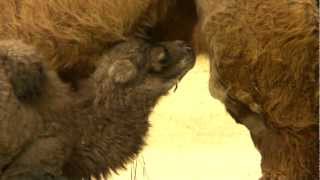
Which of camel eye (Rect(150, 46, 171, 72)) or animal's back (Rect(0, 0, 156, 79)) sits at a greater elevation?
animal's back (Rect(0, 0, 156, 79))

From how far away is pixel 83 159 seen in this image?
3896 millimetres

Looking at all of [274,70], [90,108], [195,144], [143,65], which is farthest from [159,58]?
[195,144]

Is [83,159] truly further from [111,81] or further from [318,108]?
[318,108]

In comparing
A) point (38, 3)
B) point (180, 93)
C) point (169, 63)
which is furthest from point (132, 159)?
point (180, 93)

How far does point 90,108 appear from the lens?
3.94 metres

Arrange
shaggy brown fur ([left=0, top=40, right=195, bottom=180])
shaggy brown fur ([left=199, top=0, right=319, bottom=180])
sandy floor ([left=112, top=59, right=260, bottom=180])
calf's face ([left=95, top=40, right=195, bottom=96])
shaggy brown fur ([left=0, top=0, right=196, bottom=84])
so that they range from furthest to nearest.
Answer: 1. sandy floor ([left=112, top=59, right=260, bottom=180])
2. calf's face ([left=95, top=40, right=195, bottom=96])
3. shaggy brown fur ([left=0, top=0, right=196, bottom=84])
4. shaggy brown fur ([left=0, top=40, right=195, bottom=180])
5. shaggy brown fur ([left=199, top=0, right=319, bottom=180])

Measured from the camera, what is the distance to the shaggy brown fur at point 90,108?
3.63m

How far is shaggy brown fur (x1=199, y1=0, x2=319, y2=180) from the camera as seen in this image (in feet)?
11.6

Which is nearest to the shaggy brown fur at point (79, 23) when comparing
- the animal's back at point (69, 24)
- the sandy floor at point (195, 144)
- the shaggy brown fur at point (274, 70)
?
the animal's back at point (69, 24)

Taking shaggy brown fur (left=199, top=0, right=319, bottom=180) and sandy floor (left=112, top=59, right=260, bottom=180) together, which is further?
sandy floor (left=112, top=59, right=260, bottom=180)

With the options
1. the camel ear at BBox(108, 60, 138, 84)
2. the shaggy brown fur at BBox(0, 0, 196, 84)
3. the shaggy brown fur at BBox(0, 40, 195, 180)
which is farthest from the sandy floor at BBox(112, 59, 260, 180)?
the shaggy brown fur at BBox(0, 0, 196, 84)

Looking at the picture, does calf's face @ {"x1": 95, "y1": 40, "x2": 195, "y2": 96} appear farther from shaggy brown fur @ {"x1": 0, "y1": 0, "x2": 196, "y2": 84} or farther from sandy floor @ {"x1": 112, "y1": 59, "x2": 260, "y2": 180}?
sandy floor @ {"x1": 112, "y1": 59, "x2": 260, "y2": 180}

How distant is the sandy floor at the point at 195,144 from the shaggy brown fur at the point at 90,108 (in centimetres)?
143

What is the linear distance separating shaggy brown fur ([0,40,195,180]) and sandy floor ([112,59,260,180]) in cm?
143
